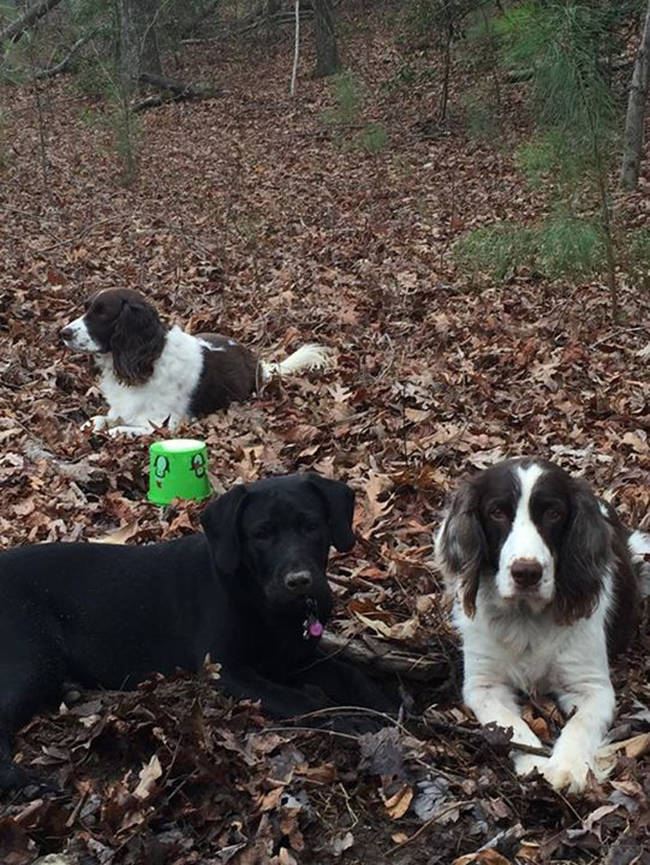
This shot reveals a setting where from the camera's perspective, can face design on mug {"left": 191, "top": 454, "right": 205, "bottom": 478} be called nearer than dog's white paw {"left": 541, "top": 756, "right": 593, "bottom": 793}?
No

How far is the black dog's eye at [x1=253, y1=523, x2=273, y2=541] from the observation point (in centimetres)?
423

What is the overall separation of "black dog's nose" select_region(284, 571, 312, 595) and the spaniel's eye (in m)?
0.76

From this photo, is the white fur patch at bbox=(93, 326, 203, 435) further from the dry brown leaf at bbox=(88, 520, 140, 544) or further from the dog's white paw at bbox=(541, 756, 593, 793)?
the dog's white paw at bbox=(541, 756, 593, 793)

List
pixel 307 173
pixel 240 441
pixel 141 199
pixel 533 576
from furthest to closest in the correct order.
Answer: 1. pixel 307 173
2. pixel 141 199
3. pixel 240 441
4. pixel 533 576

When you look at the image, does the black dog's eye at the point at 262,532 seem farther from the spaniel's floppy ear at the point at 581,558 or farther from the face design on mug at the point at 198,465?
the face design on mug at the point at 198,465

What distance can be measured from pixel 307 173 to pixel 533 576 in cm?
1622


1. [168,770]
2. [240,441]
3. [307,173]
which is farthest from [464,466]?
[307,173]

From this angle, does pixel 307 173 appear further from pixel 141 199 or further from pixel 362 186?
pixel 141 199

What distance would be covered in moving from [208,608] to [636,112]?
1195 centimetres

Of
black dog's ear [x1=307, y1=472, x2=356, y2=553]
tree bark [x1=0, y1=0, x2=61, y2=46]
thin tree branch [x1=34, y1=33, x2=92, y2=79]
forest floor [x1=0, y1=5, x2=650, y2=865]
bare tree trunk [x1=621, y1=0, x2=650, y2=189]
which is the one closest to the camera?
forest floor [x1=0, y1=5, x2=650, y2=865]

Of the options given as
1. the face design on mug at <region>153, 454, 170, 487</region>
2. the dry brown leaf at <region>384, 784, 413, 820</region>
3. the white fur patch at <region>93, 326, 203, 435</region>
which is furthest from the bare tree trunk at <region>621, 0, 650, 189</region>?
the dry brown leaf at <region>384, 784, 413, 820</region>

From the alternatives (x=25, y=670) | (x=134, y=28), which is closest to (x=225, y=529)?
(x=25, y=670)

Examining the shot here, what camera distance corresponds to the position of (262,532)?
424 centimetres

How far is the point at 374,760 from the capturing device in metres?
3.76
